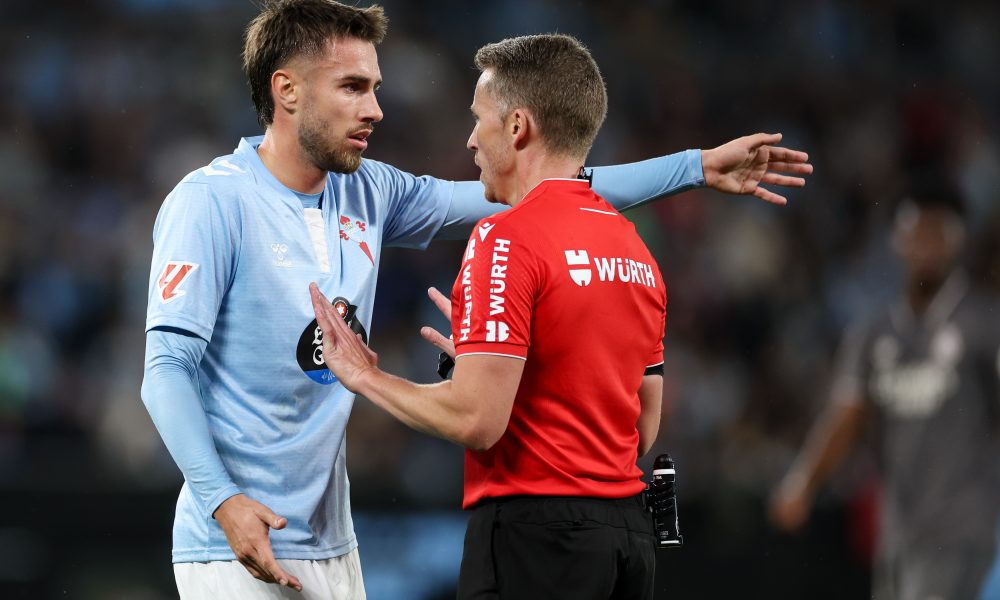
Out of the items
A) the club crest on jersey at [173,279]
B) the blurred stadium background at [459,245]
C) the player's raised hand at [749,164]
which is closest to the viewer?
the club crest on jersey at [173,279]

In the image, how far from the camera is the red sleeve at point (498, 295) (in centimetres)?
280

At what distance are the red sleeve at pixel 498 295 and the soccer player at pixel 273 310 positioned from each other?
2.00 ft

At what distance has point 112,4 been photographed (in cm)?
975

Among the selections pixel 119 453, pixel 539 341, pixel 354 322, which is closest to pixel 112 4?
pixel 119 453

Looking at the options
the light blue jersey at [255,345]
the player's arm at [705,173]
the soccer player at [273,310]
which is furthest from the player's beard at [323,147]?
the player's arm at [705,173]

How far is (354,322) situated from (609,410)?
0.84 meters

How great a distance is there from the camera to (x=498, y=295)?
2814 mm

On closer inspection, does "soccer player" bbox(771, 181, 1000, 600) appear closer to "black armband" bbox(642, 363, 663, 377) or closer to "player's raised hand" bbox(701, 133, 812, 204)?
"player's raised hand" bbox(701, 133, 812, 204)

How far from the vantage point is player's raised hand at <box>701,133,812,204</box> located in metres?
3.76

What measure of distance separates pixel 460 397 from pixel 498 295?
26 centimetres

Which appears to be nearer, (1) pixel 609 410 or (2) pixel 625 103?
(1) pixel 609 410

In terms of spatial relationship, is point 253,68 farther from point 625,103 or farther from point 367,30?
point 625,103

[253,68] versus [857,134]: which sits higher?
[857,134]

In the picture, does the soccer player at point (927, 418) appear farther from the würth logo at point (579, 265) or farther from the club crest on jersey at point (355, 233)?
the würth logo at point (579, 265)
